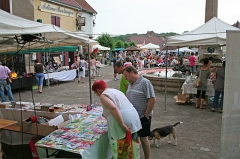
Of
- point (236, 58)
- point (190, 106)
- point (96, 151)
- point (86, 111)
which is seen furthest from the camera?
point (190, 106)

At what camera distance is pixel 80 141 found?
3.34m

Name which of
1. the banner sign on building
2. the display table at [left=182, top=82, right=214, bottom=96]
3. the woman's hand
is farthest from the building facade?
the woman's hand

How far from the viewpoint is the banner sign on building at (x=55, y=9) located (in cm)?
1866

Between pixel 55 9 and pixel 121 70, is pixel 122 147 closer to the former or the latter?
pixel 121 70

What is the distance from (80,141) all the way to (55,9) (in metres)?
19.1

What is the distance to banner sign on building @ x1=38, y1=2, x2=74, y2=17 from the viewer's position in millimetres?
18656

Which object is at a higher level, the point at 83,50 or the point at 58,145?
the point at 83,50

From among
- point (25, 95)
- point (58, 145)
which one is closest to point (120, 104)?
point (58, 145)

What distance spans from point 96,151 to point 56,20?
18880 mm

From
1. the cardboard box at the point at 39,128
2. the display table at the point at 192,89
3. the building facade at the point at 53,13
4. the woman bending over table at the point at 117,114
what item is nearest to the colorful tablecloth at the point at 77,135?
the cardboard box at the point at 39,128

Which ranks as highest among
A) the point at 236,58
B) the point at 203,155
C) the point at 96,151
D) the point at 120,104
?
the point at 236,58

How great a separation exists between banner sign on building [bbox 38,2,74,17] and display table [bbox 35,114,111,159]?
658 inches

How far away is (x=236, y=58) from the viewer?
10.2ft

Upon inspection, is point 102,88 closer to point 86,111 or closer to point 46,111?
point 86,111
